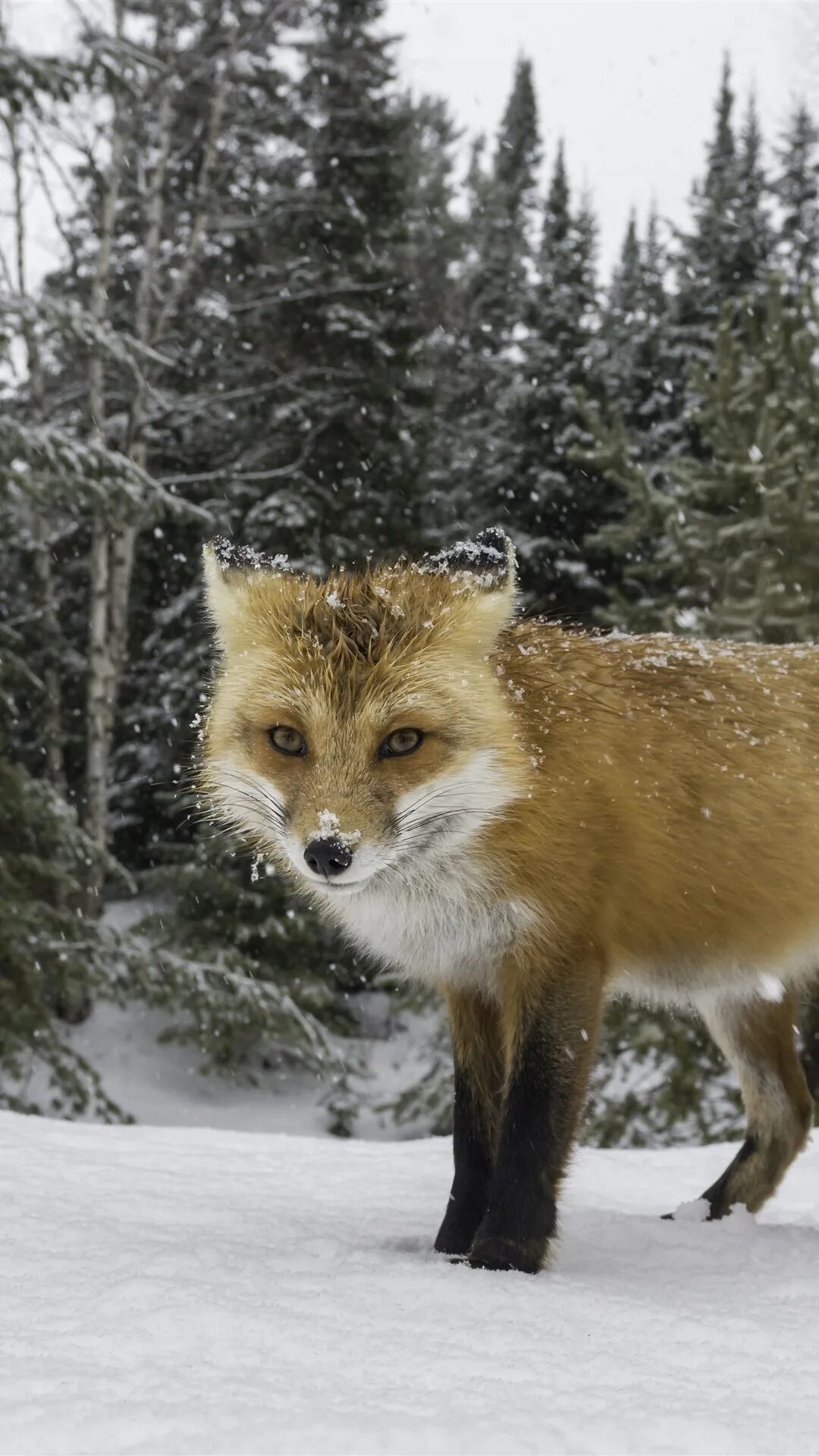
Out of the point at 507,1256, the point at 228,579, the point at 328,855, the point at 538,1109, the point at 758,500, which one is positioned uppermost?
the point at 758,500

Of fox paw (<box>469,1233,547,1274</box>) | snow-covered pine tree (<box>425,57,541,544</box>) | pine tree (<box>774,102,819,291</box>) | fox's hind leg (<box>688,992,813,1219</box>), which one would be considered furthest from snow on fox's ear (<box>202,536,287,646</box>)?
pine tree (<box>774,102,819,291</box>)

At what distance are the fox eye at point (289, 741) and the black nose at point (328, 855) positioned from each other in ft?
1.18

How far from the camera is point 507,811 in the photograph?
10.7ft

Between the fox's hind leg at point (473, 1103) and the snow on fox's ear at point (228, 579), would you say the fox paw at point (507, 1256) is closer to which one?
the fox's hind leg at point (473, 1103)

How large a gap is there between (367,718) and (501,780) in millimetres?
420

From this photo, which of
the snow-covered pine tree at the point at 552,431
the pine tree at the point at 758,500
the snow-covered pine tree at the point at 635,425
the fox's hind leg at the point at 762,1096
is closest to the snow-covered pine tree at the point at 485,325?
the snow-covered pine tree at the point at 552,431

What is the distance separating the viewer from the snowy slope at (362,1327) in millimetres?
1691

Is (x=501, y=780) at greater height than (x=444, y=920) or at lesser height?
greater

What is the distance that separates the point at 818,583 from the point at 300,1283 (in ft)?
25.7

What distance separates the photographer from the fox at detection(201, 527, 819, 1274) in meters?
3.09

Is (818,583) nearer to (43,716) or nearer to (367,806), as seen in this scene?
(367,806)

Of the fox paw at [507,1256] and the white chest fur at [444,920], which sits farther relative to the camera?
the white chest fur at [444,920]

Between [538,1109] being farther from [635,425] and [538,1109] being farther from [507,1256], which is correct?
[635,425]

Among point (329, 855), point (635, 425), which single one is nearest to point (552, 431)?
point (635, 425)
